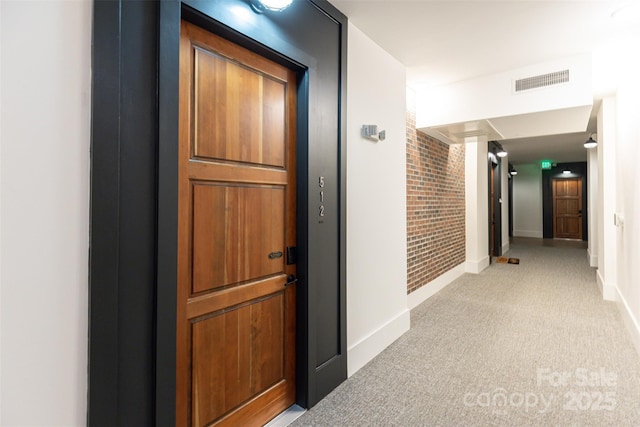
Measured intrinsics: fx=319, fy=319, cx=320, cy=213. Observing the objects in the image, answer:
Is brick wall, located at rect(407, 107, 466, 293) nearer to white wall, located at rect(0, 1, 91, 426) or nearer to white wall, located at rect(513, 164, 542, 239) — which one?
white wall, located at rect(0, 1, 91, 426)

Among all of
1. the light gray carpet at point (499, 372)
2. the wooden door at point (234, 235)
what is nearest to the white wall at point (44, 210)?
the wooden door at point (234, 235)

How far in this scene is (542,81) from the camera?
3.23 m

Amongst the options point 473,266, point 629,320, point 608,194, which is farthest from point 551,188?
point 629,320

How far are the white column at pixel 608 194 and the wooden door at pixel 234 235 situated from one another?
15.1 ft

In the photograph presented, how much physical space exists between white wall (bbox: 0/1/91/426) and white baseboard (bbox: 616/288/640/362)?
4.04 meters

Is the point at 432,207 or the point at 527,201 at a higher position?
the point at 527,201

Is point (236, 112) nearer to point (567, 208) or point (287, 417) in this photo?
point (287, 417)

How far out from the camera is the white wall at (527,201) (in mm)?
12016

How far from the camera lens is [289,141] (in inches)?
81.0

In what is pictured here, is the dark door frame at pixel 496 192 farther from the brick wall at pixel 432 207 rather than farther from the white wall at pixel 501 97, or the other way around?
the white wall at pixel 501 97

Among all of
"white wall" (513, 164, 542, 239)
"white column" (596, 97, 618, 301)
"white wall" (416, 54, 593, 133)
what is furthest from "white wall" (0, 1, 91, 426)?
Result: "white wall" (513, 164, 542, 239)

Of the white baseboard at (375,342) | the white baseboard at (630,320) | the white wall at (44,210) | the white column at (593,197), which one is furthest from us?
the white column at (593,197)

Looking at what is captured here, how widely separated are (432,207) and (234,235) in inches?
141

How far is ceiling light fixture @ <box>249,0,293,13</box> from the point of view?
5.42 ft
